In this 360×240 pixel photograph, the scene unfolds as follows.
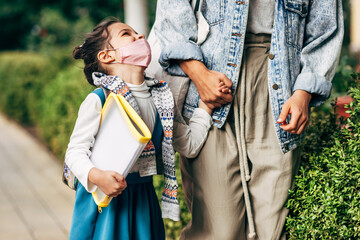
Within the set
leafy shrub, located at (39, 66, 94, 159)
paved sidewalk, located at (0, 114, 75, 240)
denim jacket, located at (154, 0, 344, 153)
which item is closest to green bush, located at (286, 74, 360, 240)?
denim jacket, located at (154, 0, 344, 153)

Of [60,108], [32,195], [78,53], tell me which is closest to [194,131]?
[78,53]

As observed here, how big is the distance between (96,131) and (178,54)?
509mm

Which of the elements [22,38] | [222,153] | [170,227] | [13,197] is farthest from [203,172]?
[22,38]

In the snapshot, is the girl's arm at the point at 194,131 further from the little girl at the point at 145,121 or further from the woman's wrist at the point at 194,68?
the woman's wrist at the point at 194,68

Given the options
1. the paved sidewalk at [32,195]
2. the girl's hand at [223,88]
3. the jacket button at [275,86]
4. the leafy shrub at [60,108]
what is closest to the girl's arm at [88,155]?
the girl's hand at [223,88]

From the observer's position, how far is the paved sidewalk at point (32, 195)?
4.60m

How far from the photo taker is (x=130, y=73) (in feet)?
7.08

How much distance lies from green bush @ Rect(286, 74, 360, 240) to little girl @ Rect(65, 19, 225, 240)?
1.77 feet

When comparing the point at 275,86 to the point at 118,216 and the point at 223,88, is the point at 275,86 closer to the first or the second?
the point at 223,88

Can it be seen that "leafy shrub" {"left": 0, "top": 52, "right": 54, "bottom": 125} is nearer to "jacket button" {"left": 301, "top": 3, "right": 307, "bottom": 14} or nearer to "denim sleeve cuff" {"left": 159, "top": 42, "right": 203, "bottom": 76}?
"denim sleeve cuff" {"left": 159, "top": 42, "right": 203, "bottom": 76}

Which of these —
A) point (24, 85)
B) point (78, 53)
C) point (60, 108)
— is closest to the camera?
point (78, 53)

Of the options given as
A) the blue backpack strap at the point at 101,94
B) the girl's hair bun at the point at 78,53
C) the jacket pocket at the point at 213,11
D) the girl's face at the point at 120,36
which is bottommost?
the blue backpack strap at the point at 101,94

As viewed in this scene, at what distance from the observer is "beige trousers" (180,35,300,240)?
89.8 inches

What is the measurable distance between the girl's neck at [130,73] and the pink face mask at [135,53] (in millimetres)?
28
